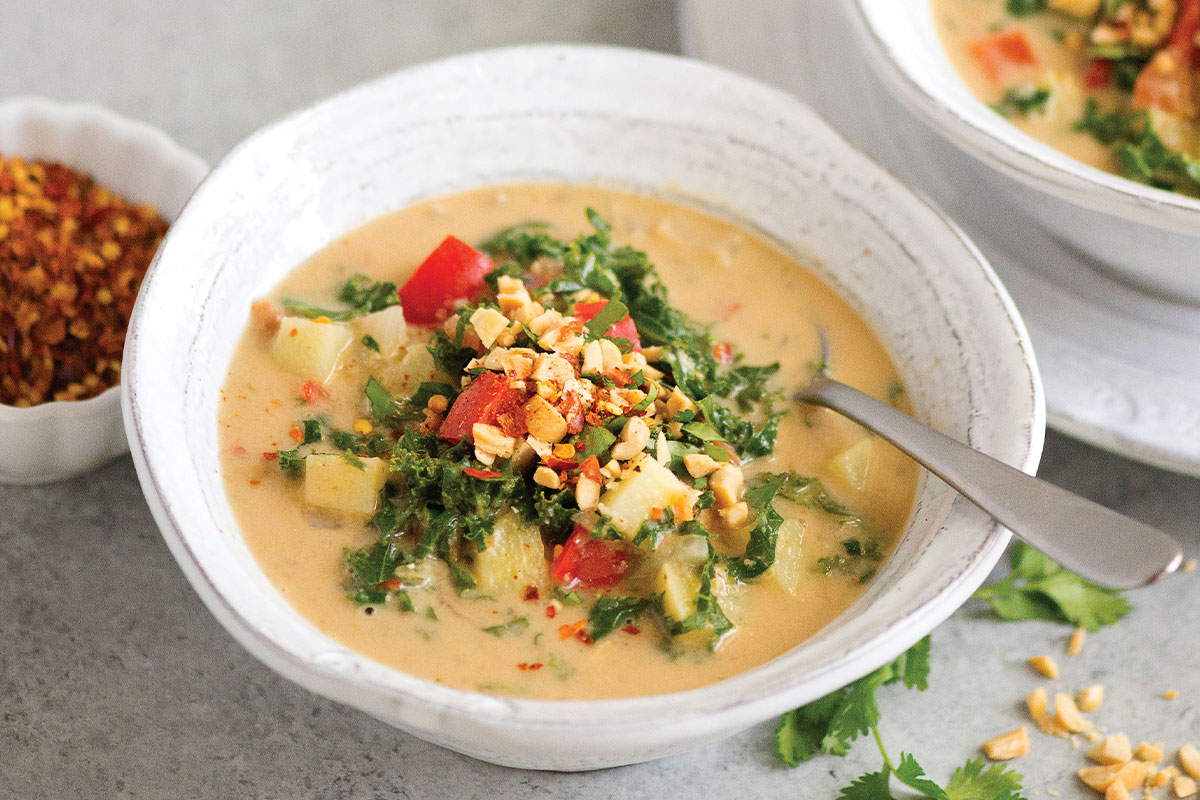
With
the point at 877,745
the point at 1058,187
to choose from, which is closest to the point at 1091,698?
the point at 877,745

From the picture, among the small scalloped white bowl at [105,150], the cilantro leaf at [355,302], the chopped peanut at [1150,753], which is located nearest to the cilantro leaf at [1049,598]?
the chopped peanut at [1150,753]

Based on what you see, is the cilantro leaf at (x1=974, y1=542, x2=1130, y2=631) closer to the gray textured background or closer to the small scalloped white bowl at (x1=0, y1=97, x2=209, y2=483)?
the gray textured background

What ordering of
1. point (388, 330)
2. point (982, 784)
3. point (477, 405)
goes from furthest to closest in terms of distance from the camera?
point (388, 330) < point (982, 784) < point (477, 405)

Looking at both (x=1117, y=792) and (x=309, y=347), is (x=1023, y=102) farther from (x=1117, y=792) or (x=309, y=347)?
(x=309, y=347)

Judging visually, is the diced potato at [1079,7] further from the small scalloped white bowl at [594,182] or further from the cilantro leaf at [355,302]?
the cilantro leaf at [355,302]

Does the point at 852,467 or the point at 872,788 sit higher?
the point at 852,467

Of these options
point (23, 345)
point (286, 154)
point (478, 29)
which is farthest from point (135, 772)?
point (478, 29)
